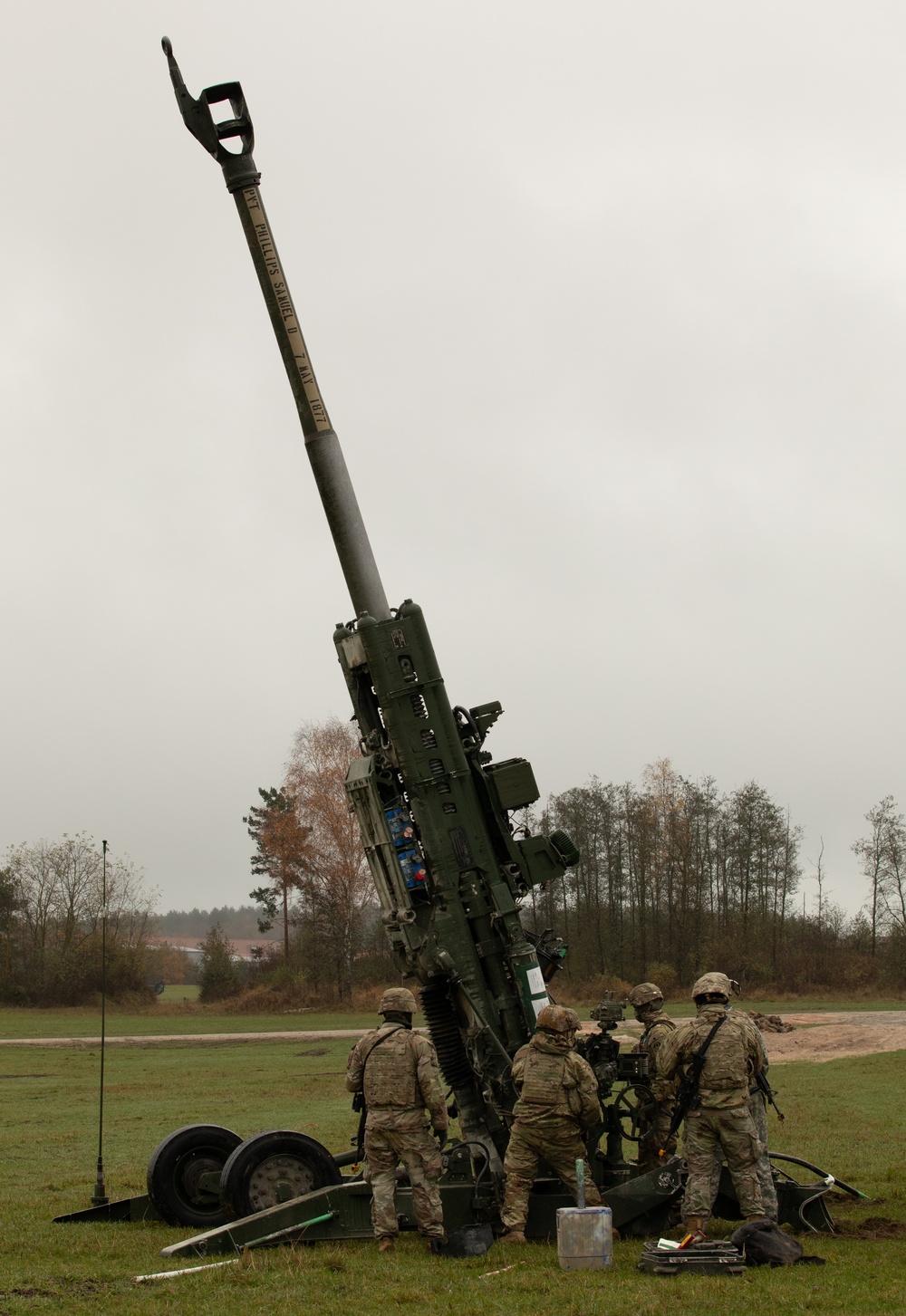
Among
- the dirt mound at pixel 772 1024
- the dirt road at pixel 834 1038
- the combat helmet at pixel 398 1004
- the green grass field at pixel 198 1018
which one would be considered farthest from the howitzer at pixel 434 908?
the green grass field at pixel 198 1018

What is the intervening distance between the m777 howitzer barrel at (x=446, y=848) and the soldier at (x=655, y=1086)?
0.92 m

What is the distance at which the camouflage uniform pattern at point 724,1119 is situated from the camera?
31.6ft

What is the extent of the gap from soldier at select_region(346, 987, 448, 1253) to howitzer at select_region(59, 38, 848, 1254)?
20.4 inches

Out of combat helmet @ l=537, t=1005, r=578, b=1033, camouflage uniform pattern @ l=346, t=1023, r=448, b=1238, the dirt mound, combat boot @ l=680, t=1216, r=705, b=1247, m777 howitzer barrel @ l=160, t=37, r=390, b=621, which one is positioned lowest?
the dirt mound

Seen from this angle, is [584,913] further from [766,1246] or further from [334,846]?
[766,1246]

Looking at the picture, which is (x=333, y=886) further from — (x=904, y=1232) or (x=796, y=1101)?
(x=904, y=1232)

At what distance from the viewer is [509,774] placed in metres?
11.6

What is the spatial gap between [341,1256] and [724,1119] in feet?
9.34

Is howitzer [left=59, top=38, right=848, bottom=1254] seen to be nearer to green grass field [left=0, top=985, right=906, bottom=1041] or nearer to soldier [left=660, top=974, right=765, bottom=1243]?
soldier [left=660, top=974, right=765, bottom=1243]

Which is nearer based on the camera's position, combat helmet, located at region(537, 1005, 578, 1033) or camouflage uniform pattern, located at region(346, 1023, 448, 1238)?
camouflage uniform pattern, located at region(346, 1023, 448, 1238)

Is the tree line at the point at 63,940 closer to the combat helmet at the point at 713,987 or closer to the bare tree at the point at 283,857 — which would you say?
the bare tree at the point at 283,857

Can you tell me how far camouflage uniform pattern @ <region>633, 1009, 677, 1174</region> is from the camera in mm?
10500

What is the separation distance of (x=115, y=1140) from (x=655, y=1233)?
1030 centimetres

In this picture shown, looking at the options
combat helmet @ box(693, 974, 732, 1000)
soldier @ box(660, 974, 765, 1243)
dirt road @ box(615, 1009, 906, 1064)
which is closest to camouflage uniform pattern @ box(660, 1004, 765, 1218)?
soldier @ box(660, 974, 765, 1243)
